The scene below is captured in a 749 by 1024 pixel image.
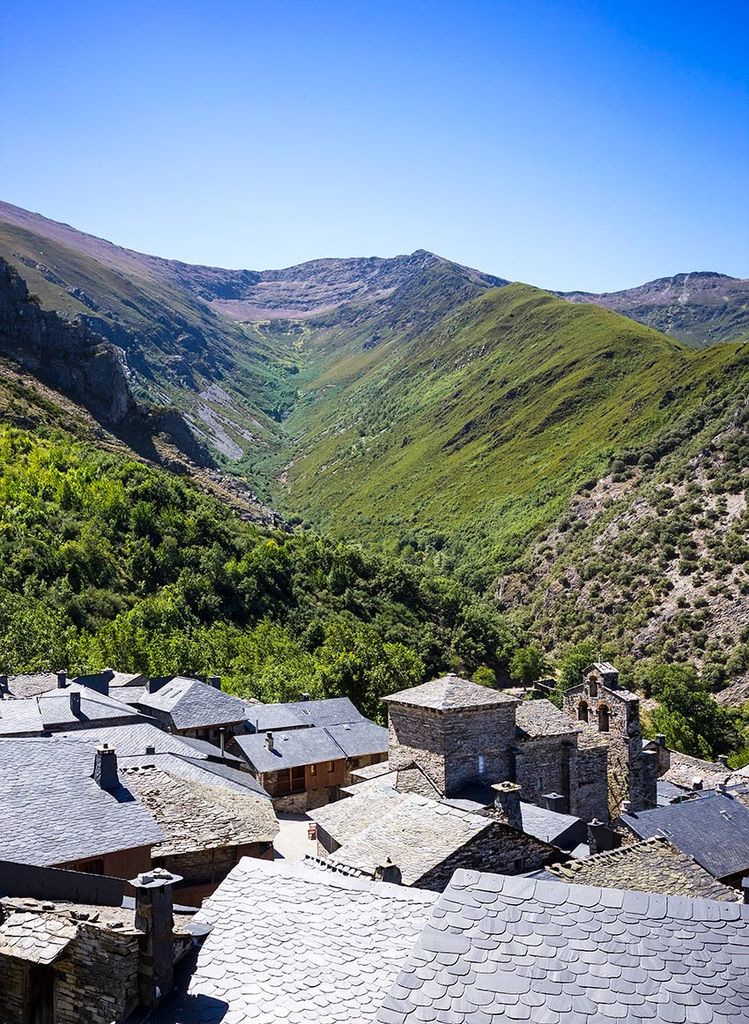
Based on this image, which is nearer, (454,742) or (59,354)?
(454,742)

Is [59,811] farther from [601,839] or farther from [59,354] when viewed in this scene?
[59,354]

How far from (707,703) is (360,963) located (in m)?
63.5

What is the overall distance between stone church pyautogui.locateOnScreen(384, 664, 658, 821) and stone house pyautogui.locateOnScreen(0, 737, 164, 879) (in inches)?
470

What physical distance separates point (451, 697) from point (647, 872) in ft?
27.4

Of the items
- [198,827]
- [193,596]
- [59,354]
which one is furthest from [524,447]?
[198,827]

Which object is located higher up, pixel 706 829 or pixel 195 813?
pixel 195 813

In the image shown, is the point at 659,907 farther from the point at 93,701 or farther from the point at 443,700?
the point at 93,701

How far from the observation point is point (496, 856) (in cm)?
1773

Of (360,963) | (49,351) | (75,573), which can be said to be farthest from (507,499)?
(360,963)

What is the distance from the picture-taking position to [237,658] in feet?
201

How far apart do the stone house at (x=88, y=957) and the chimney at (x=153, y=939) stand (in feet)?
0.03

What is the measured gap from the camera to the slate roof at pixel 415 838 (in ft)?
56.1

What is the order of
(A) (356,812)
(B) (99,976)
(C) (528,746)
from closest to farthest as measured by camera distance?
(B) (99,976) → (A) (356,812) → (C) (528,746)

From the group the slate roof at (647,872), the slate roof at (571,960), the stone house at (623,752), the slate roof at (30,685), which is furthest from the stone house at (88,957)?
the slate roof at (30,685)
